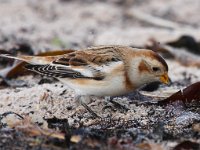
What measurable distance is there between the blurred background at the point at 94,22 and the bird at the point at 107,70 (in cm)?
318

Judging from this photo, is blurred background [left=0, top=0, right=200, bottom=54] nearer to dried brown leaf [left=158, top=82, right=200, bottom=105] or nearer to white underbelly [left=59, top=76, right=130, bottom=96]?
white underbelly [left=59, top=76, right=130, bottom=96]

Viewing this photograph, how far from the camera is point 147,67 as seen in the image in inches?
229

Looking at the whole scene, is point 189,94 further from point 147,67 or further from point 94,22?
point 94,22

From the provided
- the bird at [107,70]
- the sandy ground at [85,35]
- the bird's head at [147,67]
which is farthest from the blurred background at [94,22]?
the bird's head at [147,67]

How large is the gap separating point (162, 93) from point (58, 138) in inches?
81.6

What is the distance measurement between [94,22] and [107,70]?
654 centimetres

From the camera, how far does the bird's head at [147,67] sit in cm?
579

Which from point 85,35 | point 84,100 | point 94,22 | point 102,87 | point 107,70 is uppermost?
point 94,22

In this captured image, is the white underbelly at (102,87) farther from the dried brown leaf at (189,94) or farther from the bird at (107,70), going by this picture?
the dried brown leaf at (189,94)

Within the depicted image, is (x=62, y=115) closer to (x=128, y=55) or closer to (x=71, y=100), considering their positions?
(x=71, y=100)

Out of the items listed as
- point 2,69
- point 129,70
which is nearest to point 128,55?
point 129,70

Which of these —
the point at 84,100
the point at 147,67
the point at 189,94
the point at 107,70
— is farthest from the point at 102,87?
the point at 189,94

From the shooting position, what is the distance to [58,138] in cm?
480

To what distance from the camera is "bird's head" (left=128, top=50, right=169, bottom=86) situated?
19.0ft
